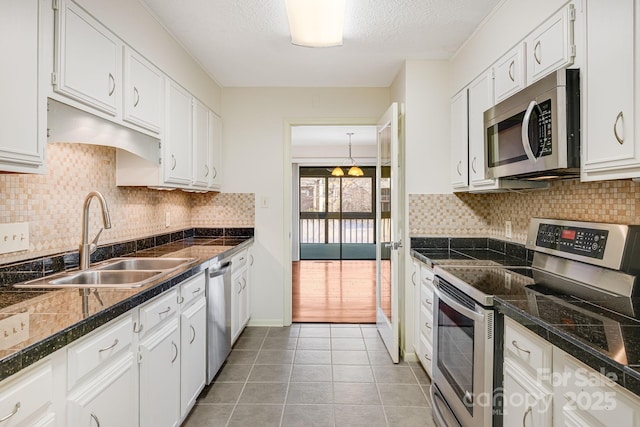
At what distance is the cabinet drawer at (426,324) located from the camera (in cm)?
255

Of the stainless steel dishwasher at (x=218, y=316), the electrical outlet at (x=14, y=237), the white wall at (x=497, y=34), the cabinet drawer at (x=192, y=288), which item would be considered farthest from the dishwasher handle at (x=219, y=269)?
the white wall at (x=497, y=34)

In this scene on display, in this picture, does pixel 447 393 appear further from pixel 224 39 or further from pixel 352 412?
pixel 224 39

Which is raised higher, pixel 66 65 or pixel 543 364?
pixel 66 65

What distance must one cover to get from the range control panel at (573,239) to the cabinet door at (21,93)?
2202 mm

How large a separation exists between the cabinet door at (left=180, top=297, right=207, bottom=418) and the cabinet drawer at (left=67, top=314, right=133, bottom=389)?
2.02 feet

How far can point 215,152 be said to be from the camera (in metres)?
3.62

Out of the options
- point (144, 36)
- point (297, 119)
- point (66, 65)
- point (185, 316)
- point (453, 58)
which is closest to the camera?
point (66, 65)

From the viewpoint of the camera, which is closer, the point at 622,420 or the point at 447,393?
the point at 622,420

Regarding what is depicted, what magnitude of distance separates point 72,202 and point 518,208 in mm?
2761

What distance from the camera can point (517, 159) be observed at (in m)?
1.97

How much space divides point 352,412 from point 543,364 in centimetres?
140

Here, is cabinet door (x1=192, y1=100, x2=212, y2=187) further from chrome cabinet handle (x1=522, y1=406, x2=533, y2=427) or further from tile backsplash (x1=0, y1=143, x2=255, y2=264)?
chrome cabinet handle (x1=522, y1=406, x2=533, y2=427)

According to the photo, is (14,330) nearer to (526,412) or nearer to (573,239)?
(526,412)

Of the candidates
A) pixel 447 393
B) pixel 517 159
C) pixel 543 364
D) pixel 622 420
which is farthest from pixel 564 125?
pixel 447 393
